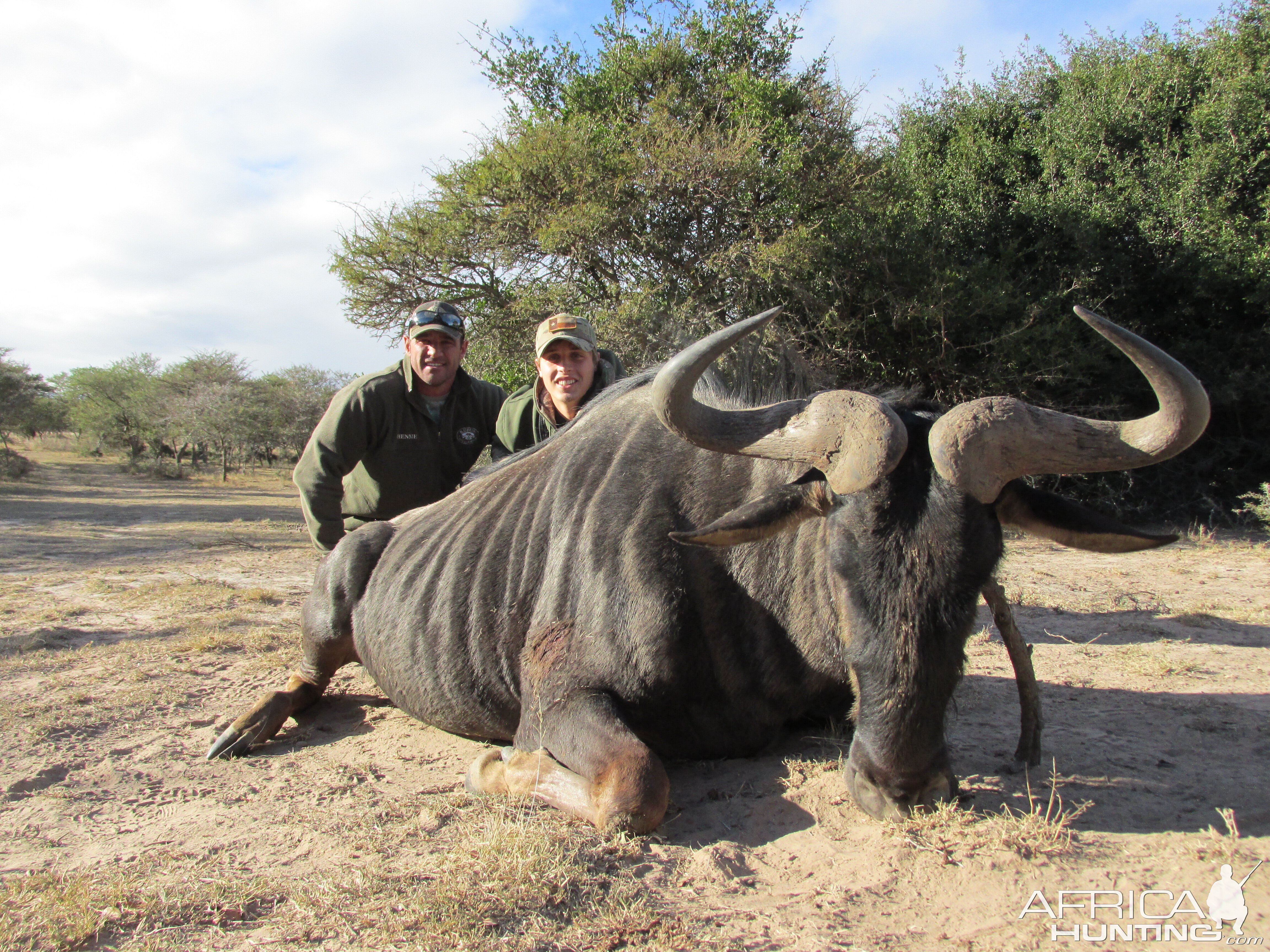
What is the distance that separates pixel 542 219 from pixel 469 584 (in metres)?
9.53

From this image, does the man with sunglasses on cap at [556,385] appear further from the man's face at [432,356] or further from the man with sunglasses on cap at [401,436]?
the man's face at [432,356]

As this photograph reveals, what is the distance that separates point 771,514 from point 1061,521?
0.95 m

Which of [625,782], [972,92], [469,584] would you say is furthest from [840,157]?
[625,782]

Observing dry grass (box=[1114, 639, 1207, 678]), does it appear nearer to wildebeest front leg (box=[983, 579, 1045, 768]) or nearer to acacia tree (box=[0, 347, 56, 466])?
wildebeest front leg (box=[983, 579, 1045, 768])

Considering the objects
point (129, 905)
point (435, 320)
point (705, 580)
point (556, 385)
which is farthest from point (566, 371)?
point (129, 905)

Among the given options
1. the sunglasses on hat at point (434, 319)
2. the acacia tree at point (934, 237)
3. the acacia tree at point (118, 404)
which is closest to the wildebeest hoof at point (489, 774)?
the sunglasses on hat at point (434, 319)

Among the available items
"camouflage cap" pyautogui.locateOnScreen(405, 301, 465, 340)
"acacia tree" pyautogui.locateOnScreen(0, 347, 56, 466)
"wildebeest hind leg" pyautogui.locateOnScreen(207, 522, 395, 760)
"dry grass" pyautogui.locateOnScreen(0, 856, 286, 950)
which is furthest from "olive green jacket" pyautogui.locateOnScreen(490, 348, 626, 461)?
"acacia tree" pyautogui.locateOnScreen(0, 347, 56, 466)

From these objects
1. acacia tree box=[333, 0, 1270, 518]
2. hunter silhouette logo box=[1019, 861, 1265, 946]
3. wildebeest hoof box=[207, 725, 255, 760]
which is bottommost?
wildebeest hoof box=[207, 725, 255, 760]

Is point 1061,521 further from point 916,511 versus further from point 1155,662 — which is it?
point 1155,662

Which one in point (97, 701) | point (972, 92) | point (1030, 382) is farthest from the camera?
point (972, 92)

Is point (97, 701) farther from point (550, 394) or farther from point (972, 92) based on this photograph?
point (972, 92)

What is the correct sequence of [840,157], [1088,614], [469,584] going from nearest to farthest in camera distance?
[469,584] < [1088,614] < [840,157]

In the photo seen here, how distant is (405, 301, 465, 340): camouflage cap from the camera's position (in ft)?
17.5

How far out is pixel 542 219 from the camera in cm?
1205
